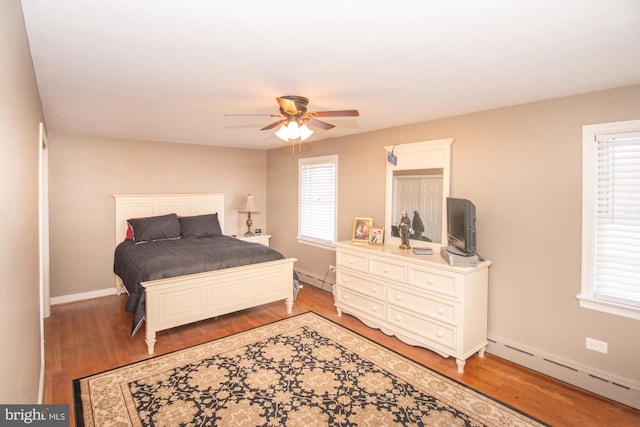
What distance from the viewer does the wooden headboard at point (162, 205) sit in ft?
15.8

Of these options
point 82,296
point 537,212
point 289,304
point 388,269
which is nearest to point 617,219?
point 537,212

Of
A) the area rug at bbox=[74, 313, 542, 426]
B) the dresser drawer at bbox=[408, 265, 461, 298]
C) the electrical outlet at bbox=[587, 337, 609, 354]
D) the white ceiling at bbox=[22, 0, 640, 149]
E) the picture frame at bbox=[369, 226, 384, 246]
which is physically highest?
the white ceiling at bbox=[22, 0, 640, 149]

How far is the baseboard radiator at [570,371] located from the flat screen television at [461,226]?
3.03 feet

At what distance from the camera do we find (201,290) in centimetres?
351

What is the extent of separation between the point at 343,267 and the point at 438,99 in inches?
83.1

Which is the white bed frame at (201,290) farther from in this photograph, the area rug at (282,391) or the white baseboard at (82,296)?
the area rug at (282,391)

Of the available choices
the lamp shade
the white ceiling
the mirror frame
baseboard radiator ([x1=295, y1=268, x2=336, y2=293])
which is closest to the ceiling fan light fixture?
the white ceiling

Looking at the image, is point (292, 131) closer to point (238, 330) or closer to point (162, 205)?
point (238, 330)

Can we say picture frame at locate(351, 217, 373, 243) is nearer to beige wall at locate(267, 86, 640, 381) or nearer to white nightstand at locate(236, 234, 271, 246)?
beige wall at locate(267, 86, 640, 381)

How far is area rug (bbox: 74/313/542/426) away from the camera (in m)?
2.22

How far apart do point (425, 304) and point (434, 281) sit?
0.25 meters

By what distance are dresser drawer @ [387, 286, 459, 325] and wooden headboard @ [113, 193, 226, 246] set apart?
11.4 ft

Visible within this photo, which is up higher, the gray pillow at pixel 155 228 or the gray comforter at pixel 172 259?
the gray pillow at pixel 155 228

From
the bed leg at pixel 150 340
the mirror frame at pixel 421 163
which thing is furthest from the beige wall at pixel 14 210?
the mirror frame at pixel 421 163
